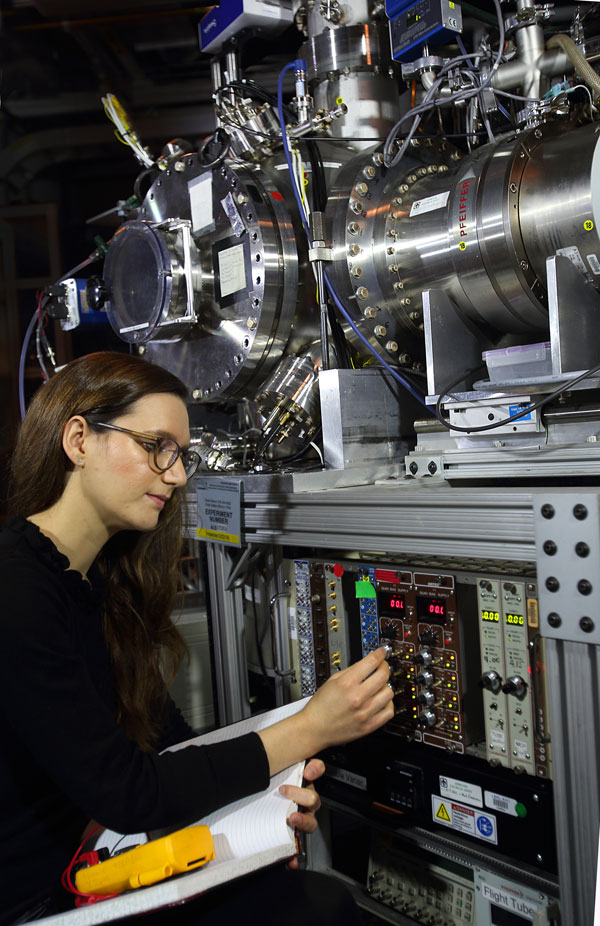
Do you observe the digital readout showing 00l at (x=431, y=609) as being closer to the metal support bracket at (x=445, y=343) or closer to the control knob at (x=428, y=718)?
the control knob at (x=428, y=718)

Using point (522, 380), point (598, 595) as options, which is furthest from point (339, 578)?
point (598, 595)

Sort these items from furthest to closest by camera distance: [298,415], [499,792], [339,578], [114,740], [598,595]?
[298,415]
[339,578]
[499,792]
[114,740]
[598,595]

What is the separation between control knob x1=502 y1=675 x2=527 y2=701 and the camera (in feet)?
3.88

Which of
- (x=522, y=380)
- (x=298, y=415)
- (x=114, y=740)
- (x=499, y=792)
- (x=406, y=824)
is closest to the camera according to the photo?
(x=114, y=740)

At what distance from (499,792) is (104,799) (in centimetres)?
65

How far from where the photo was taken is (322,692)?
3.86 ft

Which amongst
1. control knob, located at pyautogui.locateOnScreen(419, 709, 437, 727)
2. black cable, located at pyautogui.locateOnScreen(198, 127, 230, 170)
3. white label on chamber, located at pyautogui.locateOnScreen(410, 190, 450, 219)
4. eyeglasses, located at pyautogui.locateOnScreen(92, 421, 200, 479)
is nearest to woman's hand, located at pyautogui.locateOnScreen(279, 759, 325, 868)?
control knob, located at pyautogui.locateOnScreen(419, 709, 437, 727)

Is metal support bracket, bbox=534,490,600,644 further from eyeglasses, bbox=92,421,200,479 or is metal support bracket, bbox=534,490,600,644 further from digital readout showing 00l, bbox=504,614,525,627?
eyeglasses, bbox=92,421,200,479

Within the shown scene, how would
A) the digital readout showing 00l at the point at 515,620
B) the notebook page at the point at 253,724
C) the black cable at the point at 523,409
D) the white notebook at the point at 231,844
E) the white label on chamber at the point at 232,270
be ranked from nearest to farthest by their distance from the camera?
the white notebook at the point at 231,844 → the black cable at the point at 523,409 → the digital readout showing 00l at the point at 515,620 → the notebook page at the point at 253,724 → the white label on chamber at the point at 232,270

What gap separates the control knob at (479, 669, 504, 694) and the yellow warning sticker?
11.0 inches

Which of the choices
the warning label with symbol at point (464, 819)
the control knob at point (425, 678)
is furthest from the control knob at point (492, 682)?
the warning label with symbol at point (464, 819)

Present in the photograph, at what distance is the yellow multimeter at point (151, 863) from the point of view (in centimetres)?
93

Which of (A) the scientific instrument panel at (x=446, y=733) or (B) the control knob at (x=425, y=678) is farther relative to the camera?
(B) the control knob at (x=425, y=678)

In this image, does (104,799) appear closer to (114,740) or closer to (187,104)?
(114,740)
